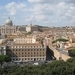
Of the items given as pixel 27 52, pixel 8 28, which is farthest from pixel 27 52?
pixel 8 28

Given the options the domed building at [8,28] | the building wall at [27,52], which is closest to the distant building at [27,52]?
the building wall at [27,52]

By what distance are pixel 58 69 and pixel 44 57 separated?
1703cm

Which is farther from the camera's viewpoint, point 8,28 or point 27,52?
point 8,28

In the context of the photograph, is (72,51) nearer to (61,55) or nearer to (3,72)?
(61,55)

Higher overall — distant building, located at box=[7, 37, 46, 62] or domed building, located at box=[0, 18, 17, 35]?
domed building, located at box=[0, 18, 17, 35]

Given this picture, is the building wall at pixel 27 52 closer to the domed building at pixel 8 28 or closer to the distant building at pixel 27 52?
the distant building at pixel 27 52

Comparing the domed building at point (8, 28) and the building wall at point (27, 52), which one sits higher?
the domed building at point (8, 28)

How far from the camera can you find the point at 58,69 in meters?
22.4

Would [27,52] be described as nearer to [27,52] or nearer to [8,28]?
[27,52]

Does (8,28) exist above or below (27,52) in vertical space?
above

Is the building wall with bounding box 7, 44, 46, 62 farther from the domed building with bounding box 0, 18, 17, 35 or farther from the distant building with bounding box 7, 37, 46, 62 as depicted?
the domed building with bounding box 0, 18, 17, 35

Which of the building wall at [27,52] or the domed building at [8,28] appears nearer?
the building wall at [27,52]

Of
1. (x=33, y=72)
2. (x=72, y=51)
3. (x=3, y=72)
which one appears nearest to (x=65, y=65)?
(x=33, y=72)

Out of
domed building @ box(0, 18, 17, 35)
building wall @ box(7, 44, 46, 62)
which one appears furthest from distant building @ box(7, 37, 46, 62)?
domed building @ box(0, 18, 17, 35)
